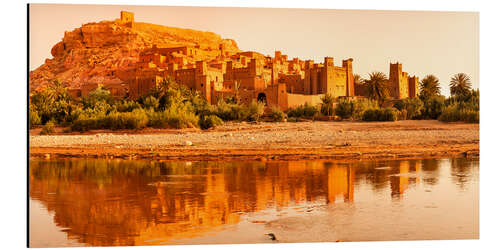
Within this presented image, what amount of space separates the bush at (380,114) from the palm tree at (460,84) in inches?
127

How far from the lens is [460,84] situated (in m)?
7.57

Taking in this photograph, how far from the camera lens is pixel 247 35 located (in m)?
7.64

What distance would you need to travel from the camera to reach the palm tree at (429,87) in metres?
8.24

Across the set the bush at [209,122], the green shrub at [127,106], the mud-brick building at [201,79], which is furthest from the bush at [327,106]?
the green shrub at [127,106]

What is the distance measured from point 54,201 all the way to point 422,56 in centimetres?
584

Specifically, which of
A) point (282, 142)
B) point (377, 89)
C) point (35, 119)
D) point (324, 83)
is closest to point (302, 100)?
point (324, 83)

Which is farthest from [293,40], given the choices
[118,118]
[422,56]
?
[118,118]

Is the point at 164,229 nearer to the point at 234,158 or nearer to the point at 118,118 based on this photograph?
the point at 234,158

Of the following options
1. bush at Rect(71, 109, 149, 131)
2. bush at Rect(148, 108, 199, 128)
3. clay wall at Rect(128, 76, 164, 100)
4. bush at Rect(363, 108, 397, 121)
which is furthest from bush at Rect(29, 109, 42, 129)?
bush at Rect(363, 108, 397, 121)

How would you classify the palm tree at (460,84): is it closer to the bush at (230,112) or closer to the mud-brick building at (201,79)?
the bush at (230,112)

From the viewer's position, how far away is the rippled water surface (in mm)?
5258

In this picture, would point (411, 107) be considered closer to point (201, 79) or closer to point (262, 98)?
point (262, 98)

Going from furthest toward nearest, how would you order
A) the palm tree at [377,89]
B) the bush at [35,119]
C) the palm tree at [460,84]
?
the palm tree at [377,89]
the bush at [35,119]
the palm tree at [460,84]
